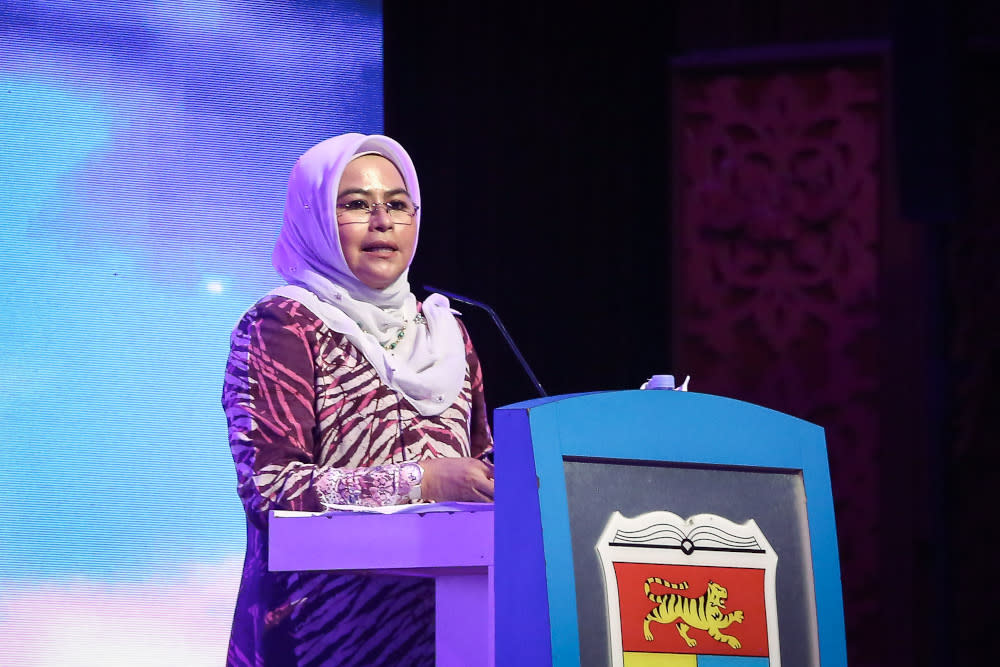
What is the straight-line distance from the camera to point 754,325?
10.3 feet

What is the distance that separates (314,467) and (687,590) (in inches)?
24.0

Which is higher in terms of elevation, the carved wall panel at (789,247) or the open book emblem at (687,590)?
the carved wall panel at (789,247)

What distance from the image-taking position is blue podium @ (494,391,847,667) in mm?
1062

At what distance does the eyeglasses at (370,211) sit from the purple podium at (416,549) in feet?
2.39

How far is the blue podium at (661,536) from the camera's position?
1.06 m

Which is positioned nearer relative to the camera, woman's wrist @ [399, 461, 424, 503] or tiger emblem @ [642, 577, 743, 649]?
tiger emblem @ [642, 577, 743, 649]

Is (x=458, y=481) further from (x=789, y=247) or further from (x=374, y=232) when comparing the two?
(x=789, y=247)

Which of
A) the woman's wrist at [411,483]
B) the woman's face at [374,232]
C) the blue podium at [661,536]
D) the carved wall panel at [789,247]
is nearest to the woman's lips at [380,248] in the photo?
the woman's face at [374,232]

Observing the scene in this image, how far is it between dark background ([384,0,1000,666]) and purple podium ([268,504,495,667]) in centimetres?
170

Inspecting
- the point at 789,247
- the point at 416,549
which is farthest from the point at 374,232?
the point at 789,247

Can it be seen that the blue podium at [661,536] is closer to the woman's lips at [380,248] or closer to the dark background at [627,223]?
the woman's lips at [380,248]

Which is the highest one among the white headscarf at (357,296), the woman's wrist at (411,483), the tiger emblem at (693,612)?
the white headscarf at (357,296)

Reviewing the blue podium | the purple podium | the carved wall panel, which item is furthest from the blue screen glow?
the blue podium

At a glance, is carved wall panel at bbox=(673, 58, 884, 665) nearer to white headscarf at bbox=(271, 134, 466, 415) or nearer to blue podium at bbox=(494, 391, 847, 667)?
white headscarf at bbox=(271, 134, 466, 415)
